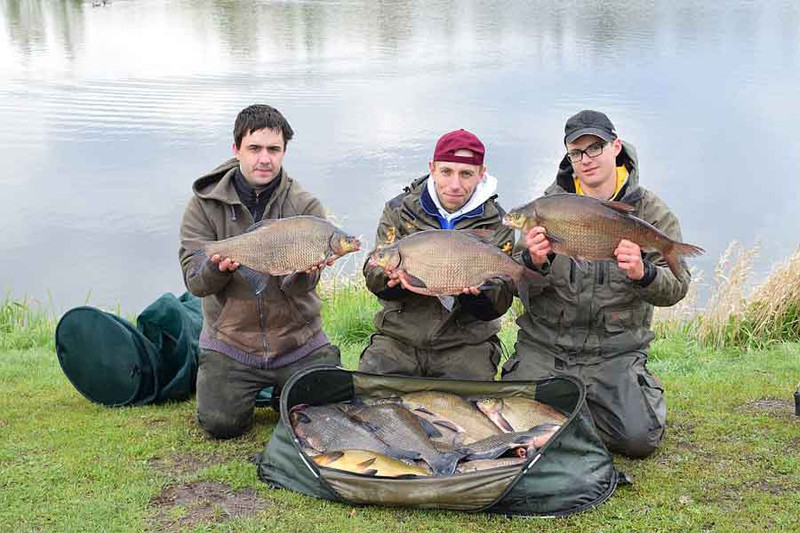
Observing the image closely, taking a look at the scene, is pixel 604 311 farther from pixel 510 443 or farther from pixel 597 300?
pixel 510 443

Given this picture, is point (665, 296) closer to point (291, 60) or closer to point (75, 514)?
point (75, 514)

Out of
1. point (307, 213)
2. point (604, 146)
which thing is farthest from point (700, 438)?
point (307, 213)

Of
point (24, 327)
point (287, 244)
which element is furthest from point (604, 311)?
point (24, 327)

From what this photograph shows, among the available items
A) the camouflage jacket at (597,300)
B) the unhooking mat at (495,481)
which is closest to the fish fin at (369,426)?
the unhooking mat at (495,481)

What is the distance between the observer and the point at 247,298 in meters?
4.19

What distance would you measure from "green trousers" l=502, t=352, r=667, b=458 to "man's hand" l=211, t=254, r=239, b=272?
1.28 m

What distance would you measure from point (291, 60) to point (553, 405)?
14446 mm

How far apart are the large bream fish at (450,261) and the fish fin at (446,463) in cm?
64

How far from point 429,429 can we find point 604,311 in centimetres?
89

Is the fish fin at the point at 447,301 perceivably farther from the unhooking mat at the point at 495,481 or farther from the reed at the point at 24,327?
the reed at the point at 24,327

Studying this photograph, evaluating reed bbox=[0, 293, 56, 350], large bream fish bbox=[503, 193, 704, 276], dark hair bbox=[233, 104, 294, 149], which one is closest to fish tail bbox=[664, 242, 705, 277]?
large bream fish bbox=[503, 193, 704, 276]

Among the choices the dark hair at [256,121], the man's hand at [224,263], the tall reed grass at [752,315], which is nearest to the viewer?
Answer: the man's hand at [224,263]

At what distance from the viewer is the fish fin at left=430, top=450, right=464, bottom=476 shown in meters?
3.42

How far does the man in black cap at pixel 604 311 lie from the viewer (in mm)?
3910
